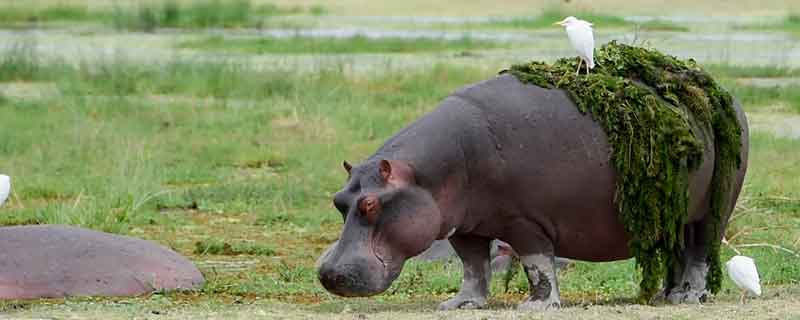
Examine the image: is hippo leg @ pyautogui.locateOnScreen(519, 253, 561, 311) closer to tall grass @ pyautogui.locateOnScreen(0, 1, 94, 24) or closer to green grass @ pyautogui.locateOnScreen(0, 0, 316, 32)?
green grass @ pyautogui.locateOnScreen(0, 0, 316, 32)

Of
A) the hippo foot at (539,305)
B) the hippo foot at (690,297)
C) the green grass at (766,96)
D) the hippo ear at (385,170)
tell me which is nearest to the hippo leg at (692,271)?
the hippo foot at (690,297)

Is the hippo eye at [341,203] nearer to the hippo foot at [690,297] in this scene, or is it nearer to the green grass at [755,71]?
the hippo foot at [690,297]

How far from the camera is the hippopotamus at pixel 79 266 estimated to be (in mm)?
7309

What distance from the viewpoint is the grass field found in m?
7.13

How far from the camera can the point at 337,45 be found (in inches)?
910

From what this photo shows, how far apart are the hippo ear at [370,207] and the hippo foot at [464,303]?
695 mm

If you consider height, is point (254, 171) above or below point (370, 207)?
below

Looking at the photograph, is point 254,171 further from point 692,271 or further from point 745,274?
point 745,274

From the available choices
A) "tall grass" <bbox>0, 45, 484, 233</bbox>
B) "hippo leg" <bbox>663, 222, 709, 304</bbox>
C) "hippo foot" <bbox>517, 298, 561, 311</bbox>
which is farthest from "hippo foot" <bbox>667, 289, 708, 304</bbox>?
"tall grass" <bbox>0, 45, 484, 233</bbox>

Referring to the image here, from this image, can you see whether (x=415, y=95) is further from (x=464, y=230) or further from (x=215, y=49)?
(x=464, y=230)

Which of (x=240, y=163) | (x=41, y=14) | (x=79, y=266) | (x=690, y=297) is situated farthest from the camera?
(x=41, y=14)

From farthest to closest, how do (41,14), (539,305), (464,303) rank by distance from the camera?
1. (41,14)
2. (464,303)
3. (539,305)

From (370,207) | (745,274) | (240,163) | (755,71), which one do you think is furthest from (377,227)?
(755,71)

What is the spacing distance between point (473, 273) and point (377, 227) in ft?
2.35
